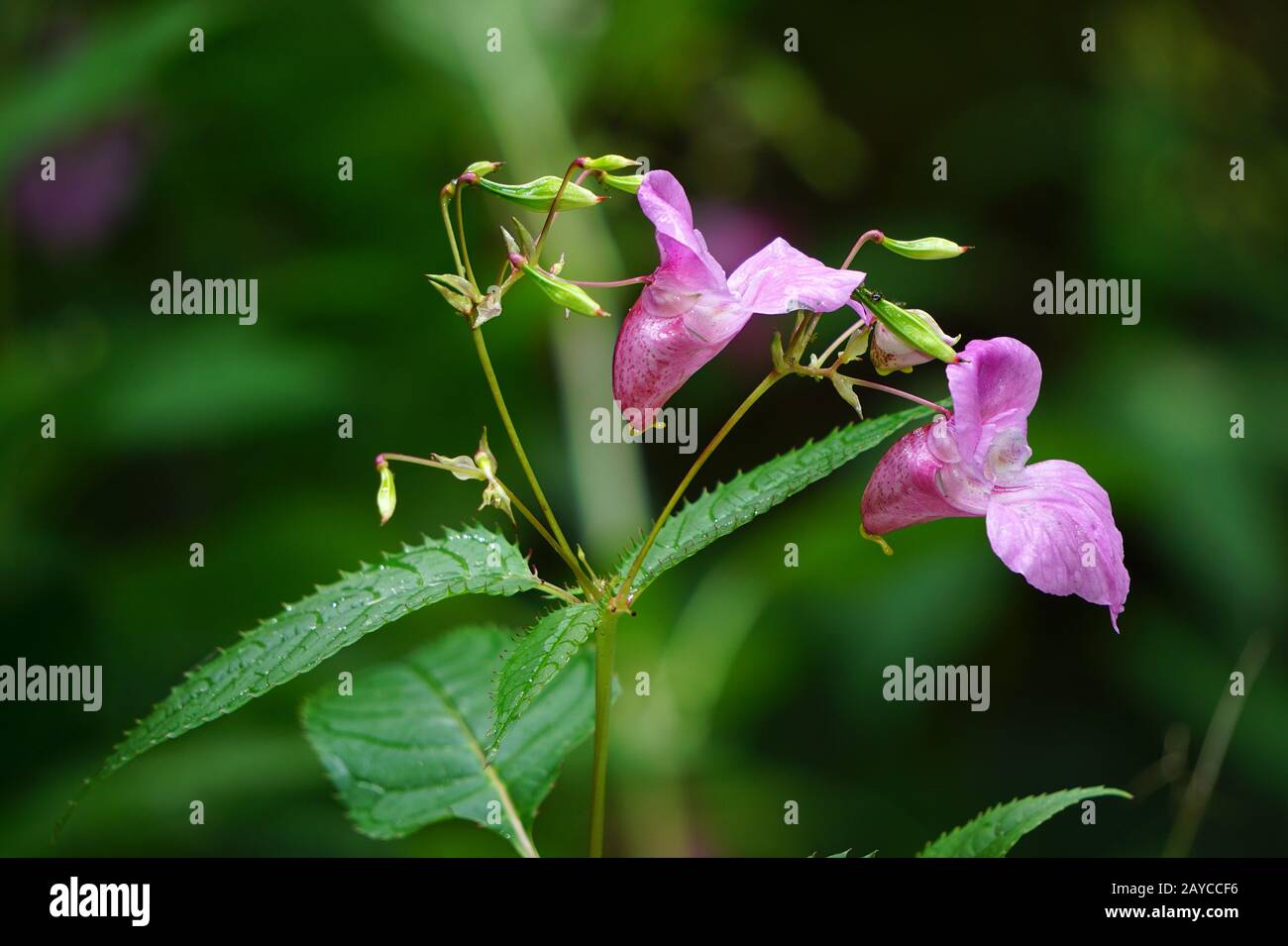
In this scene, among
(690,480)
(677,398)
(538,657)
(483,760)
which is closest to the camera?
(538,657)

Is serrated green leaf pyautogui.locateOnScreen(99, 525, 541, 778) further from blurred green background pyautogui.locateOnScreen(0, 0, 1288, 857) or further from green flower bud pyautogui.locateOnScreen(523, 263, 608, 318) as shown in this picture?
blurred green background pyautogui.locateOnScreen(0, 0, 1288, 857)

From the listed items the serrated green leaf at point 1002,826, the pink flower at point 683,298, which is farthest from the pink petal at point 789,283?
the serrated green leaf at point 1002,826

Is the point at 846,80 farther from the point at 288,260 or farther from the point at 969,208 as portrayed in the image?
the point at 288,260

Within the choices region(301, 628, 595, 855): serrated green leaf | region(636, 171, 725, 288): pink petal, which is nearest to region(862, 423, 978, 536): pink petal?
region(636, 171, 725, 288): pink petal

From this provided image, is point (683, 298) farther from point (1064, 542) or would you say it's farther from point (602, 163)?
point (1064, 542)

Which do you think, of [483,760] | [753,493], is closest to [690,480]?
[753,493]

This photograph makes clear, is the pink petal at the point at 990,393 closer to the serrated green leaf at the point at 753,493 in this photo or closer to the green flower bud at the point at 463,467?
the serrated green leaf at the point at 753,493

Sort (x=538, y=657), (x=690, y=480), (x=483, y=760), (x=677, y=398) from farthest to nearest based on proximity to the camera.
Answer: (x=677, y=398) → (x=483, y=760) → (x=690, y=480) → (x=538, y=657)
